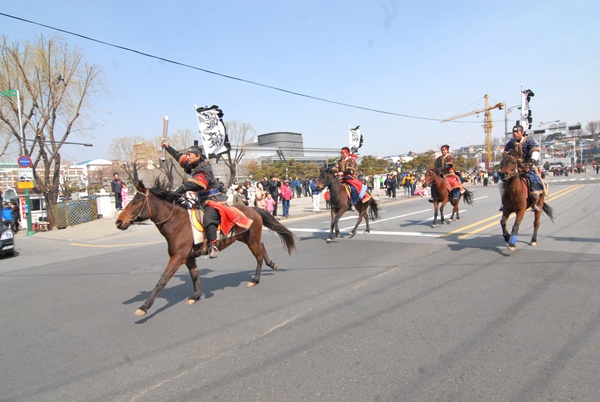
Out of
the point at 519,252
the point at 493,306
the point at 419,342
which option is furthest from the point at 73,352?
the point at 519,252

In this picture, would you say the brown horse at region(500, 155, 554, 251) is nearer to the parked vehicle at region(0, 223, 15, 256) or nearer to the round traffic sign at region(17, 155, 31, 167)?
the parked vehicle at region(0, 223, 15, 256)

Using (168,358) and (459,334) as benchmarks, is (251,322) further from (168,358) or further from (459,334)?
(459,334)

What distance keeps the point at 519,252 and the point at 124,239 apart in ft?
43.4

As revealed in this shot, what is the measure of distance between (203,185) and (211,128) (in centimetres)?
916

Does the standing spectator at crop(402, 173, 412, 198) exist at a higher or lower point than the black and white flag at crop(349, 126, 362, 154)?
lower

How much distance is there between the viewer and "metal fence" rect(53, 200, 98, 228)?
1880 cm

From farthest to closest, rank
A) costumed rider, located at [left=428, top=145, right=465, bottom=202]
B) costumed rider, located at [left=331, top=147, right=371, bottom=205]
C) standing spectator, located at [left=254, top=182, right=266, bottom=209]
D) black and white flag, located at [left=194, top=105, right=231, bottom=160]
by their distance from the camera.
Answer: standing spectator, located at [left=254, top=182, right=266, bottom=209] → black and white flag, located at [left=194, top=105, right=231, bottom=160] → costumed rider, located at [left=428, top=145, right=465, bottom=202] → costumed rider, located at [left=331, top=147, right=371, bottom=205]

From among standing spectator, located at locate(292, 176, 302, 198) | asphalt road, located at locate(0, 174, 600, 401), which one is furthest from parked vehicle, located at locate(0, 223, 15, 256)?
standing spectator, located at locate(292, 176, 302, 198)

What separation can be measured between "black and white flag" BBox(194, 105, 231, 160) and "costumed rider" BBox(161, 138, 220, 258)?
8307 mm

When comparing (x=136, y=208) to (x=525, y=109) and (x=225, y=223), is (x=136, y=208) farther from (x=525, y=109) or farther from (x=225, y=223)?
(x=525, y=109)

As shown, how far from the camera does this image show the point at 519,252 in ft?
24.6

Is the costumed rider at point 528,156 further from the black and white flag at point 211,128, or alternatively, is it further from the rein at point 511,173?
the black and white flag at point 211,128

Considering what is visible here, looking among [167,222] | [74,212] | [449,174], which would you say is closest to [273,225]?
[167,222]

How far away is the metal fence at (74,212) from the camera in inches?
740
